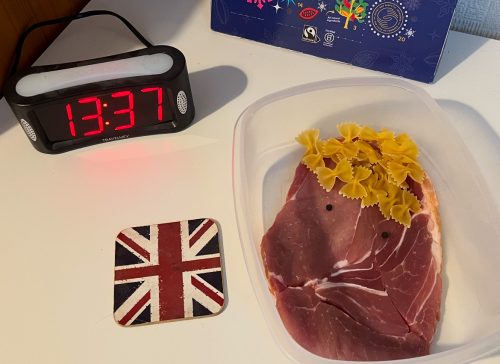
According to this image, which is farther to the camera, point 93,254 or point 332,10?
point 332,10

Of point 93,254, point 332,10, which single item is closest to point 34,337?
point 93,254

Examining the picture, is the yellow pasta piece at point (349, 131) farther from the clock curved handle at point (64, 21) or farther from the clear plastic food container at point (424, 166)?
the clock curved handle at point (64, 21)

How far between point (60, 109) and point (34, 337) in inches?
10.3

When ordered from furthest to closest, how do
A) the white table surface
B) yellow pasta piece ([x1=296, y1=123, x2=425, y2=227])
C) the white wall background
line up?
1. the white wall background
2. yellow pasta piece ([x1=296, y1=123, x2=425, y2=227])
3. the white table surface

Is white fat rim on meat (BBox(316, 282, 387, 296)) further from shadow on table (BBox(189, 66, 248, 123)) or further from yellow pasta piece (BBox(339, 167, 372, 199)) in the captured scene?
shadow on table (BBox(189, 66, 248, 123))

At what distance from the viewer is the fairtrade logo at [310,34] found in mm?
710

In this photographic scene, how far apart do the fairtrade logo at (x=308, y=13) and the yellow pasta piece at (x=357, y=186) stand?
224 millimetres

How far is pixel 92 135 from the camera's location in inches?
25.8

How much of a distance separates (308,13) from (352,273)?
1.17ft

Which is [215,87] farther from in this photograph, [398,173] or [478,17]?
[478,17]

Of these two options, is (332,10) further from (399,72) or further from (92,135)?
(92,135)

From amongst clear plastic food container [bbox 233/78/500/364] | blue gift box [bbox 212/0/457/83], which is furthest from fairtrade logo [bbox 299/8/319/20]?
clear plastic food container [bbox 233/78/500/364]

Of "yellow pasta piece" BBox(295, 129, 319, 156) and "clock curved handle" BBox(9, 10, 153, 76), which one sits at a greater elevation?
"clock curved handle" BBox(9, 10, 153, 76)

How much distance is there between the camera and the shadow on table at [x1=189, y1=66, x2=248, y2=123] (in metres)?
0.71
